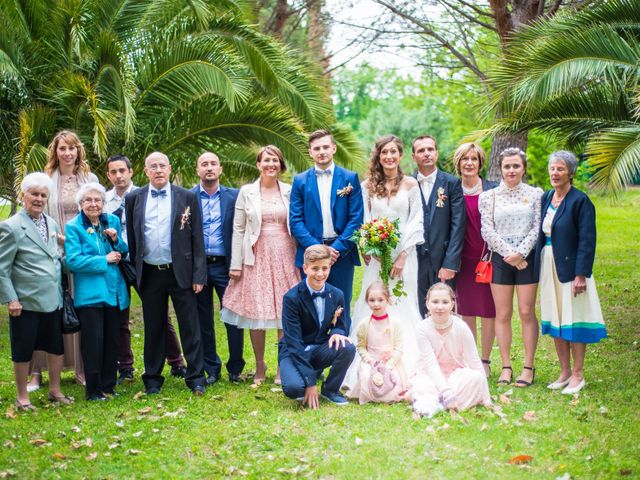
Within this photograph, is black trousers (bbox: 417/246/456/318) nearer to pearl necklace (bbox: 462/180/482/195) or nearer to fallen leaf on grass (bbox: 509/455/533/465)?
pearl necklace (bbox: 462/180/482/195)

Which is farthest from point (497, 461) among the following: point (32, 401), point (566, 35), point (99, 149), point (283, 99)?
point (283, 99)

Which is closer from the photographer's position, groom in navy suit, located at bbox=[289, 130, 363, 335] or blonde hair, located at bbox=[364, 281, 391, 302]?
blonde hair, located at bbox=[364, 281, 391, 302]

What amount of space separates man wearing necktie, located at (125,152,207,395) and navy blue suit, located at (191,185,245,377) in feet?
1.37

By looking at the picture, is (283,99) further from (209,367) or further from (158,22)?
(209,367)

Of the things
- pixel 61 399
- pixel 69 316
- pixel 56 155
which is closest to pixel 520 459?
pixel 69 316

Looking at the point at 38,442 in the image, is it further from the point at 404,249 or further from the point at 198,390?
the point at 404,249

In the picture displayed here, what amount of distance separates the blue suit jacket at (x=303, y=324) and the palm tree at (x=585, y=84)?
3280 millimetres

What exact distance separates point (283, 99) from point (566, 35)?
4989mm

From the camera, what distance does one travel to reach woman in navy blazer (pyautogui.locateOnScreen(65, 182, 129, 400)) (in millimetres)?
7230

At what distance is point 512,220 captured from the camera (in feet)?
24.6

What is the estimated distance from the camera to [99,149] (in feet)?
35.2

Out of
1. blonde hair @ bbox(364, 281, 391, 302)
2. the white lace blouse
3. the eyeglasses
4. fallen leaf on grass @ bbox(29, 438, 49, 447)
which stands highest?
the eyeglasses

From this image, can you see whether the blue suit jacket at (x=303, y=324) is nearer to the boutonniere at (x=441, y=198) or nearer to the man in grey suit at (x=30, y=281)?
the boutonniere at (x=441, y=198)

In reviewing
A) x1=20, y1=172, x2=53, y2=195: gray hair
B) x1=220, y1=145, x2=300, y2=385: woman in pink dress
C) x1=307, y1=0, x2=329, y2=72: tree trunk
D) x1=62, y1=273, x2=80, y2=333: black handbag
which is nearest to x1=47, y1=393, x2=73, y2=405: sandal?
x1=62, y1=273, x2=80, y2=333: black handbag
